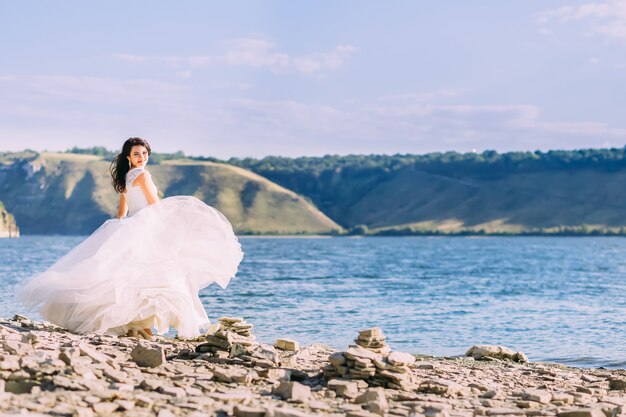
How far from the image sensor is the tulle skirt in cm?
1338

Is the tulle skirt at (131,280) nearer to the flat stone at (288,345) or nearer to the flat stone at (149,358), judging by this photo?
the flat stone at (288,345)

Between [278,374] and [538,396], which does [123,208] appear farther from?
[538,396]

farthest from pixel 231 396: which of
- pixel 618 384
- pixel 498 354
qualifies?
pixel 498 354

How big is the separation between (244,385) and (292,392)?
821 millimetres

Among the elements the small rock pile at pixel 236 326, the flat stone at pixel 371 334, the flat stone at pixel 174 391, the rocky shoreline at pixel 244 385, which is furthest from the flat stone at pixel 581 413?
the small rock pile at pixel 236 326

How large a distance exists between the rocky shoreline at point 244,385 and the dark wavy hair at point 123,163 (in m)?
2.42

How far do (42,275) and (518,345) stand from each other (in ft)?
41.8

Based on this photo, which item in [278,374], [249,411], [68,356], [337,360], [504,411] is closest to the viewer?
→ [249,411]

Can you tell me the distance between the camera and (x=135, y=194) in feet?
45.7

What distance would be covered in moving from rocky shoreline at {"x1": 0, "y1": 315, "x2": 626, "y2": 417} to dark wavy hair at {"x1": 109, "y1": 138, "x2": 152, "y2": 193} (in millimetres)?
2415

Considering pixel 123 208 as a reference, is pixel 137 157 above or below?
above

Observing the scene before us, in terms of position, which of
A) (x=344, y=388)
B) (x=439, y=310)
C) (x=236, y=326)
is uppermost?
(x=344, y=388)

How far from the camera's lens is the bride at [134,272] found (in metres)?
13.4

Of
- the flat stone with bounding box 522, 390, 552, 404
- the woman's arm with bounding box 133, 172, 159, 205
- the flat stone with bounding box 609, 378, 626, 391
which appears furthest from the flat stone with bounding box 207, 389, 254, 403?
the flat stone with bounding box 609, 378, 626, 391
